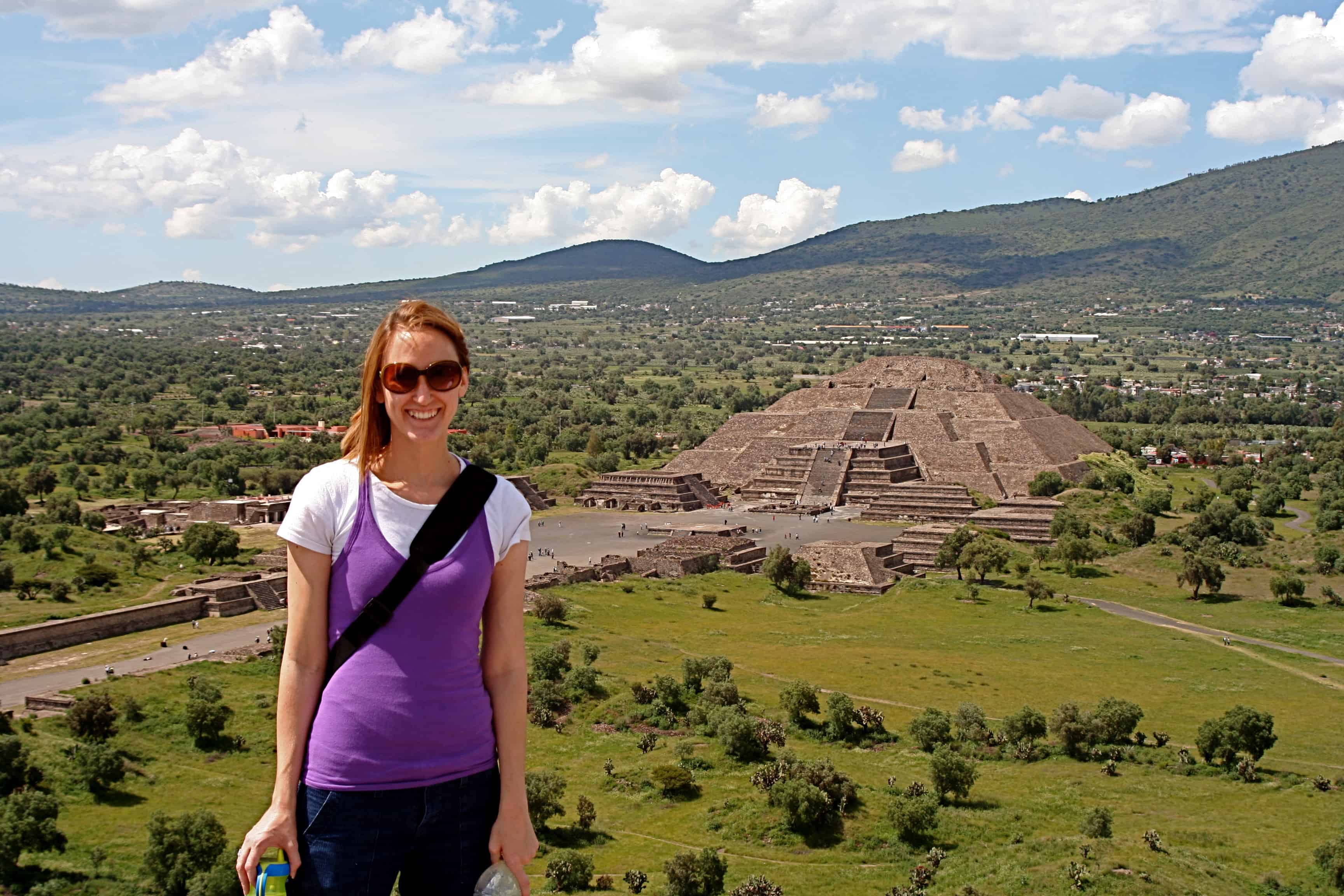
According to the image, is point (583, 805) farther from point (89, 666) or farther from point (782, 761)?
point (89, 666)

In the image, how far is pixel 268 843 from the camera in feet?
14.8

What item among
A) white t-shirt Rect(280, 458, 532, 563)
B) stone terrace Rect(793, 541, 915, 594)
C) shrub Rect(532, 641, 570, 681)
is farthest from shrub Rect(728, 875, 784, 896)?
stone terrace Rect(793, 541, 915, 594)

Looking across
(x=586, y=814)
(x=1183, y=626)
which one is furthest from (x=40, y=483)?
(x=1183, y=626)

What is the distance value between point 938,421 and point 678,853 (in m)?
70.3

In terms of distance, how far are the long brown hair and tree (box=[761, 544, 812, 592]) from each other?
5247 centimetres

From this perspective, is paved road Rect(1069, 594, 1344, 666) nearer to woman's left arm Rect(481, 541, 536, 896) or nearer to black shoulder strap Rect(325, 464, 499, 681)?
woman's left arm Rect(481, 541, 536, 896)

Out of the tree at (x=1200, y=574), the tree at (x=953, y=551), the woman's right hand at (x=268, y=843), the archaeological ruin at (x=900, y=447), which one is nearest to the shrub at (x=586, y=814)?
the woman's right hand at (x=268, y=843)

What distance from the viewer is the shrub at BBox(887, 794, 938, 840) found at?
26984 millimetres

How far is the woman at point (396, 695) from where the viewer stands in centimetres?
464

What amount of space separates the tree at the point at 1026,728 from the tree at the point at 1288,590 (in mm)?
25590

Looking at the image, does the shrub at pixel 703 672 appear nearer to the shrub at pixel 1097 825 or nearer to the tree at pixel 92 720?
the shrub at pixel 1097 825

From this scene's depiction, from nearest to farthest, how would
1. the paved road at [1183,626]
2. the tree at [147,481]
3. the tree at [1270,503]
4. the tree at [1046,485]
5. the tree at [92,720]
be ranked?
the tree at [92,720] < the paved road at [1183,626] < the tree at [147,481] < the tree at [1270,503] < the tree at [1046,485]

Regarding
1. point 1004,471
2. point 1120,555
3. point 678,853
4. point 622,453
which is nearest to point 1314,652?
point 1120,555

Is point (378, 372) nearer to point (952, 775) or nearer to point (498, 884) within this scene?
point (498, 884)
